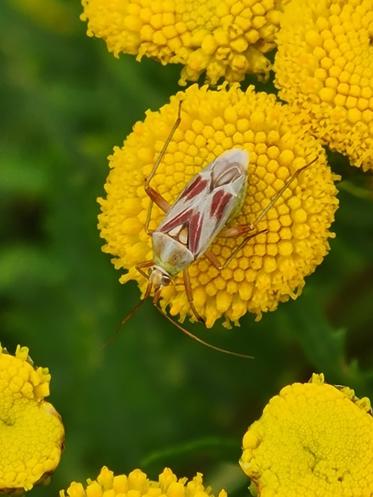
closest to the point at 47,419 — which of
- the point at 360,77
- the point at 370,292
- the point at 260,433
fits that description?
the point at 260,433

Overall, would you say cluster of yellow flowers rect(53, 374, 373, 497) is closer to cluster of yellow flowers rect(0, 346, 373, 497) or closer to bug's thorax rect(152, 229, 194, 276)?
cluster of yellow flowers rect(0, 346, 373, 497)

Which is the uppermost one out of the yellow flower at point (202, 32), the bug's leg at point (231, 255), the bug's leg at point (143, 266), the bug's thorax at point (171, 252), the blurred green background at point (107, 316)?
the yellow flower at point (202, 32)

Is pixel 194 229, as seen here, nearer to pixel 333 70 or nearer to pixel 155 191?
pixel 155 191

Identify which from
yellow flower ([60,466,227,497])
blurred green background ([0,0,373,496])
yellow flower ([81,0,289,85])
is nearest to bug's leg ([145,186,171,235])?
yellow flower ([81,0,289,85])

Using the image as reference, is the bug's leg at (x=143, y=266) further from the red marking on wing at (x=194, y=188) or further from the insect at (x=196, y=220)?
the red marking on wing at (x=194, y=188)

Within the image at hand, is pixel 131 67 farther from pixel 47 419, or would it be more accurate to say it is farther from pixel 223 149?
pixel 47 419

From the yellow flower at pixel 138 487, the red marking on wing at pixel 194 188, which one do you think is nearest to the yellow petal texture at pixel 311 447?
the yellow flower at pixel 138 487
